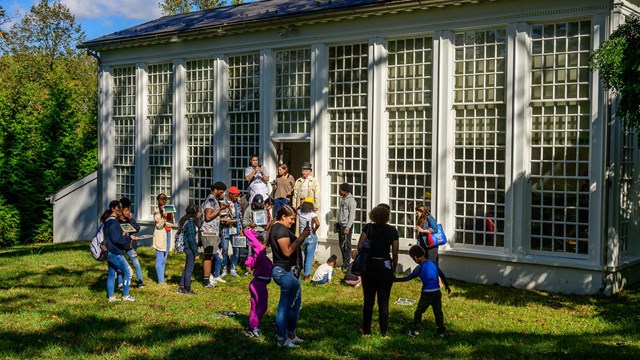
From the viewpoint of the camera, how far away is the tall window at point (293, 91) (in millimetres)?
18328

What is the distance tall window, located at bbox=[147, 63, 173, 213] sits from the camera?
21734 mm

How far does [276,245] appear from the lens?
948 cm

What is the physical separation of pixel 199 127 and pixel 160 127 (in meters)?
1.88

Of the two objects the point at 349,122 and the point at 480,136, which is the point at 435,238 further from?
the point at 349,122

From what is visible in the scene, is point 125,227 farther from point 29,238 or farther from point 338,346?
point 29,238

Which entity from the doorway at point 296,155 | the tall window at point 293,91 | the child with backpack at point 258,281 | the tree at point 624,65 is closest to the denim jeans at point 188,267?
the child with backpack at point 258,281

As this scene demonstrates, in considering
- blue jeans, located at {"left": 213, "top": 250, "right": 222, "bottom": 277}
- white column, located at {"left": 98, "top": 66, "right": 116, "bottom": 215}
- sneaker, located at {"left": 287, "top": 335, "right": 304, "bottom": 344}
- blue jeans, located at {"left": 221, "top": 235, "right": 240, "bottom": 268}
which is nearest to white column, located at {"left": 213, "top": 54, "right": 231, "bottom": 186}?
blue jeans, located at {"left": 221, "top": 235, "right": 240, "bottom": 268}

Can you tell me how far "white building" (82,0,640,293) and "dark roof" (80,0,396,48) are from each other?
0.11 metres

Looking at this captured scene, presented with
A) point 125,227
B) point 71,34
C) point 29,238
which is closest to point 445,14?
point 125,227

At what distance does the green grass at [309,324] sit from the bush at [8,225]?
12192 millimetres

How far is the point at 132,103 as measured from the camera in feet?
→ 75.0

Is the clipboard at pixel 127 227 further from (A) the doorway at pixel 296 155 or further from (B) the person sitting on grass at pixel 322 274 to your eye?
(A) the doorway at pixel 296 155

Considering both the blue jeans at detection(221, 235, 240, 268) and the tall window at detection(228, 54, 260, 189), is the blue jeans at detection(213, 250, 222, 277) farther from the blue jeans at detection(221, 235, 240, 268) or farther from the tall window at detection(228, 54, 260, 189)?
the tall window at detection(228, 54, 260, 189)

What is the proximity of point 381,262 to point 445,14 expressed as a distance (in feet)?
25.7
